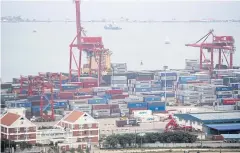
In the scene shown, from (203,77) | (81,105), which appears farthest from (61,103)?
(203,77)

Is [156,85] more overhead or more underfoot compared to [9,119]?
more overhead

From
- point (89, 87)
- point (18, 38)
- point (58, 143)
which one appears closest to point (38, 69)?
point (89, 87)

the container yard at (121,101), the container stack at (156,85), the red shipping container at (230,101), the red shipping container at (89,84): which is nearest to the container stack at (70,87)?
the container yard at (121,101)

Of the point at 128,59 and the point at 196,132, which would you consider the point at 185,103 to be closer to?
the point at 196,132

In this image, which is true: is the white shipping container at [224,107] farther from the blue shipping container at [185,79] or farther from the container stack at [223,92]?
the blue shipping container at [185,79]

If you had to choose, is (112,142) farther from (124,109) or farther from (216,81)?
(216,81)

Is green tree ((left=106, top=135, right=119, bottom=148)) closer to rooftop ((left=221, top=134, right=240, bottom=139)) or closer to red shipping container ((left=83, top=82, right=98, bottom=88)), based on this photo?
rooftop ((left=221, top=134, right=240, bottom=139))

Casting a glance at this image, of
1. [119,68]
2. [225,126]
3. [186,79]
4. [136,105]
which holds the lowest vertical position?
[225,126]
